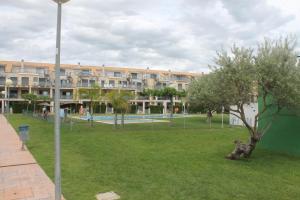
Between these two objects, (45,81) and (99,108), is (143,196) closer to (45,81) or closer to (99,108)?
(99,108)

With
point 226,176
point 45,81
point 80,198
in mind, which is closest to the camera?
point 80,198

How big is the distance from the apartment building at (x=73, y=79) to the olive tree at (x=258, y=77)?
1794 inches

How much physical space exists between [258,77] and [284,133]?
14.7 ft

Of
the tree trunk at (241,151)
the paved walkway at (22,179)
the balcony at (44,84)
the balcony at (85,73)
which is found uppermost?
the balcony at (85,73)

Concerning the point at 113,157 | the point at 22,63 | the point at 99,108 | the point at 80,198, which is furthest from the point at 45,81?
the point at 80,198

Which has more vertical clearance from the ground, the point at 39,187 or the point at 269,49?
the point at 269,49

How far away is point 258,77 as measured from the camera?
35.7 feet

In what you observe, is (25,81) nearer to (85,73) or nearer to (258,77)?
(85,73)

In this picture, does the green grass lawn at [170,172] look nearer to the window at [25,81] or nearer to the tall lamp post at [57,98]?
the tall lamp post at [57,98]

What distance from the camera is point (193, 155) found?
1245 cm

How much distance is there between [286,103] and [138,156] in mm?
5470

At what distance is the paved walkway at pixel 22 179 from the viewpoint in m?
7.29

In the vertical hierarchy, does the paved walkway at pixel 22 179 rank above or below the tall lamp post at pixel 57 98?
below

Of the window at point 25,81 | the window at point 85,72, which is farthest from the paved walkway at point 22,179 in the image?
the window at point 85,72
